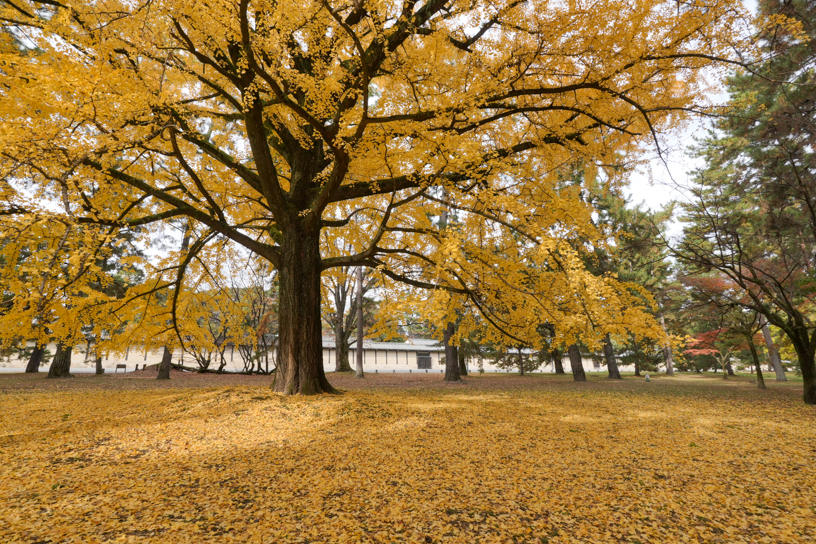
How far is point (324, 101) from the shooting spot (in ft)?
17.8

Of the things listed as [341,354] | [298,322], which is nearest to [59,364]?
[341,354]

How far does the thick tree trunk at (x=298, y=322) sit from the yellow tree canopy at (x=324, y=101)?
0.11 feet

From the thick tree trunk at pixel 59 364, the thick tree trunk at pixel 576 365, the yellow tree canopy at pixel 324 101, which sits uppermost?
the yellow tree canopy at pixel 324 101

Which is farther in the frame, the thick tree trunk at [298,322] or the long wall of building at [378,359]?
the long wall of building at [378,359]

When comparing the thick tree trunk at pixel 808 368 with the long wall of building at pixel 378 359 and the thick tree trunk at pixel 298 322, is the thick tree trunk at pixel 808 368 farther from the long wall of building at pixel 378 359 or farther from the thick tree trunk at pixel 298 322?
the long wall of building at pixel 378 359

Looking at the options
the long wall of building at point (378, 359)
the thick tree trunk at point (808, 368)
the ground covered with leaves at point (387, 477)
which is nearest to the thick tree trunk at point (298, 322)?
the ground covered with leaves at point (387, 477)

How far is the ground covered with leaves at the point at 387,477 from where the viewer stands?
2.11 m

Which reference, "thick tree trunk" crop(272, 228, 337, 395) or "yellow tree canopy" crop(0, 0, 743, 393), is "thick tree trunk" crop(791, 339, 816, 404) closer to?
"yellow tree canopy" crop(0, 0, 743, 393)

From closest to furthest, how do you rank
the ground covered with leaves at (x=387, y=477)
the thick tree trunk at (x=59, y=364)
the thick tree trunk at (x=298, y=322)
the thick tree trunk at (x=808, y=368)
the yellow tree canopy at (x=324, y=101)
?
1. the ground covered with leaves at (x=387, y=477)
2. the yellow tree canopy at (x=324, y=101)
3. the thick tree trunk at (x=298, y=322)
4. the thick tree trunk at (x=808, y=368)
5. the thick tree trunk at (x=59, y=364)

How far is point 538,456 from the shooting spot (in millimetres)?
3520

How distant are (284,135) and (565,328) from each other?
6400 millimetres

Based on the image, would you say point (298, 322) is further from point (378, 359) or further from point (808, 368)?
point (378, 359)

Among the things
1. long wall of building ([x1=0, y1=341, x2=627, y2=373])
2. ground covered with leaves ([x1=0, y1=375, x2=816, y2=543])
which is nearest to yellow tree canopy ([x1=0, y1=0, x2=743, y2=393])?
ground covered with leaves ([x1=0, y1=375, x2=816, y2=543])

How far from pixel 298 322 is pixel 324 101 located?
375 centimetres
